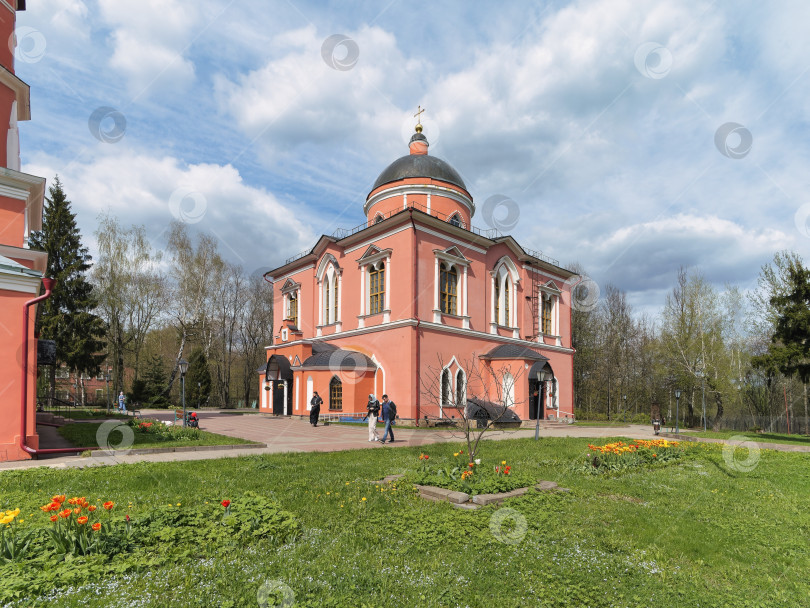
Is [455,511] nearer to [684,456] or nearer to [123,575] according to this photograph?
[123,575]

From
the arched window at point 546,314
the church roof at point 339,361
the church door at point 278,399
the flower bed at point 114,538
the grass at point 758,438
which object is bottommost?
the grass at point 758,438

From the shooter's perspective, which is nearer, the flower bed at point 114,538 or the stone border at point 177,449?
the flower bed at point 114,538

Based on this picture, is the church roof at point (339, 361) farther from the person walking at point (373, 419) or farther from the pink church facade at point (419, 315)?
the person walking at point (373, 419)

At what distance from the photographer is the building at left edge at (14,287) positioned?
32.5 ft

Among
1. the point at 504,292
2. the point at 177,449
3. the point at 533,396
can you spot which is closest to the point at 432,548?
the point at 177,449

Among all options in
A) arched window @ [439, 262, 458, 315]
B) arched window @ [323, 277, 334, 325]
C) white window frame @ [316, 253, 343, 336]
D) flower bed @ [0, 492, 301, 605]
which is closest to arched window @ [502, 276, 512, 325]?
arched window @ [439, 262, 458, 315]

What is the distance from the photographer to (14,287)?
33.2 ft

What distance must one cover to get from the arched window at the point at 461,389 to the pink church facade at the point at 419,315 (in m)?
0.05

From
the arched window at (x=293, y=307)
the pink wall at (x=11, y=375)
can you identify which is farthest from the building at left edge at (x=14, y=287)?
the arched window at (x=293, y=307)

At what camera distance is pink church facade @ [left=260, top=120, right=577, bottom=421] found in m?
23.2

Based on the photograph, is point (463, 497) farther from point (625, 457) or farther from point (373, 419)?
point (373, 419)

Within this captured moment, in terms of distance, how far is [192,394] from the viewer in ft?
125

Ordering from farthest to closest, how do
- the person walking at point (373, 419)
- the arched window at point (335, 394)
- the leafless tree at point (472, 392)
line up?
the arched window at point (335, 394), the leafless tree at point (472, 392), the person walking at point (373, 419)

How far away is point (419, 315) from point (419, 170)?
1036cm
